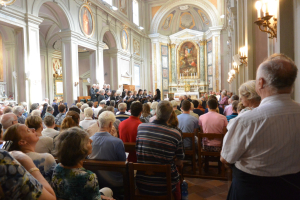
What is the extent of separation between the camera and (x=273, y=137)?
1.20 meters

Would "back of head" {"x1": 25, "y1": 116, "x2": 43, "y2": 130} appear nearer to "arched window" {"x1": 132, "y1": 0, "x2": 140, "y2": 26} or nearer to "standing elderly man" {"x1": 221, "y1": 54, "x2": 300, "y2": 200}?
"standing elderly man" {"x1": 221, "y1": 54, "x2": 300, "y2": 200}

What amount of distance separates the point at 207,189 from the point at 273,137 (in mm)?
2330

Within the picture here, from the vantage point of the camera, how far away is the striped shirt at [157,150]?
2.09 m

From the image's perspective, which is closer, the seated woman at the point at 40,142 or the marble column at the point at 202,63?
the seated woman at the point at 40,142

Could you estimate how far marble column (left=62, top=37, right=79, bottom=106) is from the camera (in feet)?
34.9

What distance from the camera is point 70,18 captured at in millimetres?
10445

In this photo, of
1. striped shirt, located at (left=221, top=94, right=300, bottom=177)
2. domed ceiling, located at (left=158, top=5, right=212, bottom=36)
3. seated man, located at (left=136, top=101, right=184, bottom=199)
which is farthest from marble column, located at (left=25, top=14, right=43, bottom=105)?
domed ceiling, located at (left=158, top=5, right=212, bottom=36)

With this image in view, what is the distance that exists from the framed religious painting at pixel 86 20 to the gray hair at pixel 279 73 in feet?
37.9

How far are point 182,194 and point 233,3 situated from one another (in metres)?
7.72

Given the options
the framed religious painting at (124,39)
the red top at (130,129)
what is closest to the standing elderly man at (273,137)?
the red top at (130,129)

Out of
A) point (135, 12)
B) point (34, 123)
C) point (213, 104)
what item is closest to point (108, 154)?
point (34, 123)

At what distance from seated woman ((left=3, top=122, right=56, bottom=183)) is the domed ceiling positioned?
19.4 meters

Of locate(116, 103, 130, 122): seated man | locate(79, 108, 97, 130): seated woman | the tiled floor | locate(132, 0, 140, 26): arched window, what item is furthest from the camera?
locate(132, 0, 140, 26): arched window

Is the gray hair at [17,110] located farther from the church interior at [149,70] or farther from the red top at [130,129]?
the red top at [130,129]
